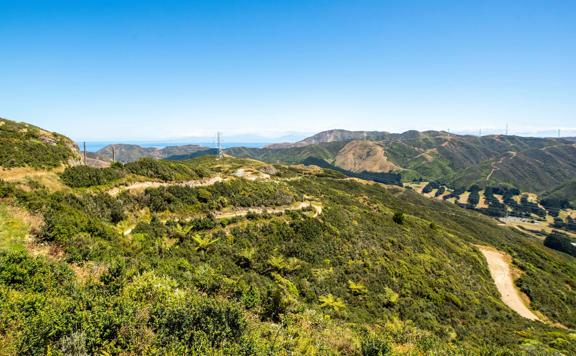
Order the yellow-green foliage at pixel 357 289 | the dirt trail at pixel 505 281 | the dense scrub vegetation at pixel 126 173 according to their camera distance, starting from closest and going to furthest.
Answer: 1. the yellow-green foliage at pixel 357 289
2. the dense scrub vegetation at pixel 126 173
3. the dirt trail at pixel 505 281

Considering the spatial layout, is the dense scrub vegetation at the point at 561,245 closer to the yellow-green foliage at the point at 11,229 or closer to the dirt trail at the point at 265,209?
the dirt trail at the point at 265,209

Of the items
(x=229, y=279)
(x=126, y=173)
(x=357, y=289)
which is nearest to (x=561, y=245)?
(x=357, y=289)

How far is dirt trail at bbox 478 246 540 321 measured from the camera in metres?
38.7

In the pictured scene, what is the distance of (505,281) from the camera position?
156 ft

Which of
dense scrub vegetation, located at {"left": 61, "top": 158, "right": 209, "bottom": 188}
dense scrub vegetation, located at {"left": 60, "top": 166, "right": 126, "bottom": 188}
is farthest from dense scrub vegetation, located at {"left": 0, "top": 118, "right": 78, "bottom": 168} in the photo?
dense scrub vegetation, located at {"left": 61, "top": 158, "right": 209, "bottom": 188}

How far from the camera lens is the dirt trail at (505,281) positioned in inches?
1523

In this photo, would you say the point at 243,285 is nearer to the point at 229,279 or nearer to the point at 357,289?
the point at 229,279

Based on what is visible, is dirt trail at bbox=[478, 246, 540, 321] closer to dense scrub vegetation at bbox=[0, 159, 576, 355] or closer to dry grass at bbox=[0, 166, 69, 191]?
dense scrub vegetation at bbox=[0, 159, 576, 355]

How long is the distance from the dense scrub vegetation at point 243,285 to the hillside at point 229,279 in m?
0.08

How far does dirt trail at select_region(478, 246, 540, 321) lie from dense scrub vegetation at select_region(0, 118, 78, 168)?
199 feet

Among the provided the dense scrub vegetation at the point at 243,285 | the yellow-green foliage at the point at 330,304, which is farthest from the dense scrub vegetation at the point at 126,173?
the yellow-green foliage at the point at 330,304

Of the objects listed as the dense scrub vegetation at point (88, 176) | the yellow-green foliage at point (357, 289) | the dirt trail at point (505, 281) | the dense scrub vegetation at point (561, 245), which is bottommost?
the dense scrub vegetation at point (561, 245)

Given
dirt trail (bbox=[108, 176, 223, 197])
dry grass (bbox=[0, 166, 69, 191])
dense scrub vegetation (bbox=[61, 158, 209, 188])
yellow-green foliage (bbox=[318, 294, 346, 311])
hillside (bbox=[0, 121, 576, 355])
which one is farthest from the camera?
dirt trail (bbox=[108, 176, 223, 197])

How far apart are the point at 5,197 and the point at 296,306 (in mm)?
20285
